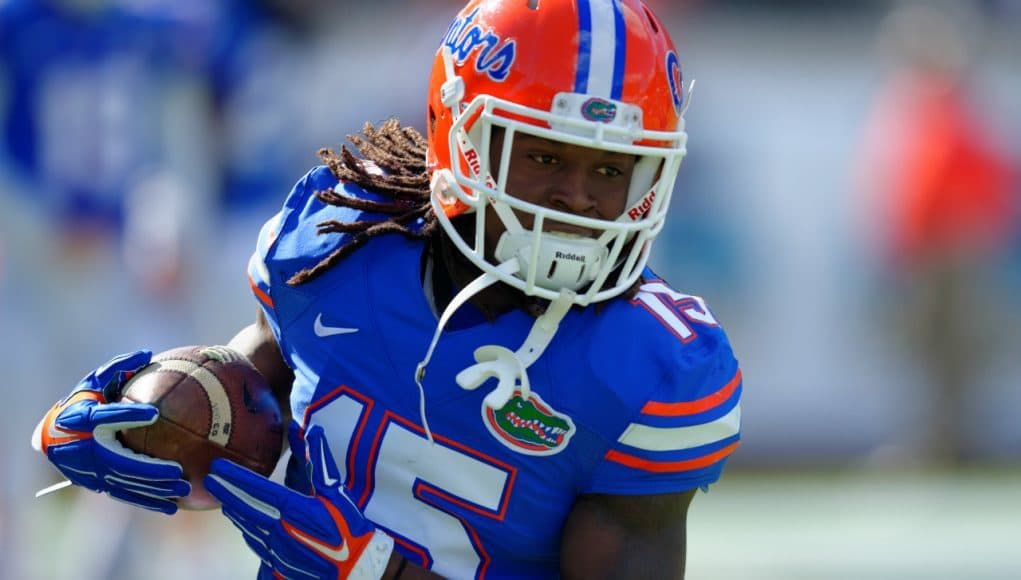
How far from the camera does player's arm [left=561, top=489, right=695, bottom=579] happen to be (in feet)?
8.56

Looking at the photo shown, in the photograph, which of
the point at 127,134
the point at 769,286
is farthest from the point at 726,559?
the point at 127,134

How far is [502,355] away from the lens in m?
2.62

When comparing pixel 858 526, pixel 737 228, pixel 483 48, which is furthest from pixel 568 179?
pixel 737 228

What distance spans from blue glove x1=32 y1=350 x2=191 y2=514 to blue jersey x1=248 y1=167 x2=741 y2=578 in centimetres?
27

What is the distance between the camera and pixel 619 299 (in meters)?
2.70

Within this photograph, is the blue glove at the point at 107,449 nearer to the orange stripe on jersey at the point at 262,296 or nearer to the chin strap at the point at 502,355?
the orange stripe on jersey at the point at 262,296

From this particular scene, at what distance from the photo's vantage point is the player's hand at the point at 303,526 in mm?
2594

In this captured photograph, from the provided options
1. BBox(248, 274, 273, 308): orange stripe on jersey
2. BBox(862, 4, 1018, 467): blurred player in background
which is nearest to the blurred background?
BBox(862, 4, 1018, 467): blurred player in background

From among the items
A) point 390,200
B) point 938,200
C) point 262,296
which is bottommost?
point 938,200

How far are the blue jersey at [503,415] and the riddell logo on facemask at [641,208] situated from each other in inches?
5.4

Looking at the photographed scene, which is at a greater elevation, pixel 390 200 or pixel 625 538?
pixel 390 200

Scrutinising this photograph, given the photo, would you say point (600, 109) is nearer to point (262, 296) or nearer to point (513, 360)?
point (513, 360)

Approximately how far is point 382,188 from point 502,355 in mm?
450

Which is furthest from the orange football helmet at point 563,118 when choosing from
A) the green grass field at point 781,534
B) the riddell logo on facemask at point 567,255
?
the green grass field at point 781,534
